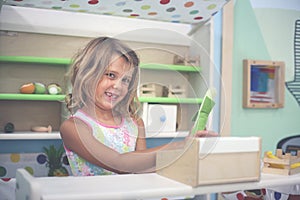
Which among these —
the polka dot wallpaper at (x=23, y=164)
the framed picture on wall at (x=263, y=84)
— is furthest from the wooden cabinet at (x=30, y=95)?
the framed picture on wall at (x=263, y=84)

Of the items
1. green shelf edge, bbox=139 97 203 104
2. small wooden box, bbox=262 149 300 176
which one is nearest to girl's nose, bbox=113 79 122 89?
green shelf edge, bbox=139 97 203 104

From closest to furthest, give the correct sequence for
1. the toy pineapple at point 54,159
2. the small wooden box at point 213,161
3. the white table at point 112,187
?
the white table at point 112,187 → the small wooden box at point 213,161 → the toy pineapple at point 54,159

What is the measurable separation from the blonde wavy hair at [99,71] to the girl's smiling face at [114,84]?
1cm

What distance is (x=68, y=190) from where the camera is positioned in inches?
31.5

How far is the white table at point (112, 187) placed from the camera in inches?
30.2

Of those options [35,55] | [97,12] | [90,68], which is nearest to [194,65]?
[90,68]

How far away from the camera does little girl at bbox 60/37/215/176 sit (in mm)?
1078

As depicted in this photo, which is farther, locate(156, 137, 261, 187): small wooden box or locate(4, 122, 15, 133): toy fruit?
locate(4, 122, 15, 133): toy fruit

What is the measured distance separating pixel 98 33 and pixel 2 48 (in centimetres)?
38

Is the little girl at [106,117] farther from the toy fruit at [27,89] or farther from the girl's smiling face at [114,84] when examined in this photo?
the toy fruit at [27,89]

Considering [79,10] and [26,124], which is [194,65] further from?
[26,124]

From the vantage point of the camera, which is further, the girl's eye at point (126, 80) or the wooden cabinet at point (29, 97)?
the wooden cabinet at point (29, 97)

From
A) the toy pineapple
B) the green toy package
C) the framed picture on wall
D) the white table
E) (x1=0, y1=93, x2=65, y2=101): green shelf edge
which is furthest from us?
the framed picture on wall

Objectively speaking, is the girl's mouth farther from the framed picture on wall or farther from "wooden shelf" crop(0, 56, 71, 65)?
the framed picture on wall
